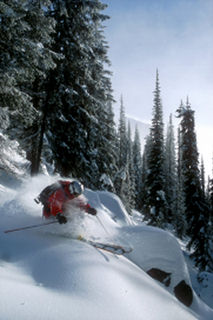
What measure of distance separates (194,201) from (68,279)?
2240 cm

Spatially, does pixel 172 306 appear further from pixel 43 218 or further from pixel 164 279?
pixel 43 218

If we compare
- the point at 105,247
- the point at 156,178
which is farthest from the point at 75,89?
the point at 156,178

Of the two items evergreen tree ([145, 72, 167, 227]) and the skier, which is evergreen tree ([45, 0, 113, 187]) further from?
evergreen tree ([145, 72, 167, 227])

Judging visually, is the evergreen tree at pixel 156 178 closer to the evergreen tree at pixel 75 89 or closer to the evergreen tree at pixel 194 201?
the evergreen tree at pixel 194 201

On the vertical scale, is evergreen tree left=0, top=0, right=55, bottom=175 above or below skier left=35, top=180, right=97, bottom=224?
above

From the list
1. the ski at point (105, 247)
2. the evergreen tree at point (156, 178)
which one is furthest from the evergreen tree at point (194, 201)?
the ski at point (105, 247)

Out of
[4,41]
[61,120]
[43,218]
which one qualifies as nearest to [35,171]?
[61,120]

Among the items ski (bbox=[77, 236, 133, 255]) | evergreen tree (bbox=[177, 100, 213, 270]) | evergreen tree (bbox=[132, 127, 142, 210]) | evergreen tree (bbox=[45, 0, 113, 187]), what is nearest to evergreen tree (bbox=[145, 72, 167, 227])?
evergreen tree (bbox=[177, 100, 213, 270])

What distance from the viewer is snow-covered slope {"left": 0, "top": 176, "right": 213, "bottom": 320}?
8.65 feet

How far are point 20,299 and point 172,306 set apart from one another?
10.9 ft

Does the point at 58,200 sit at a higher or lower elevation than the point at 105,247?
higher

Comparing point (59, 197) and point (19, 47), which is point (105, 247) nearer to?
point (59, 197)

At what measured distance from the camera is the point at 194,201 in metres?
23.0

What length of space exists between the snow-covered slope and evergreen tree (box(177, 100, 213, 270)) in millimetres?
16349
